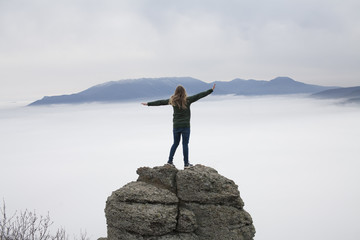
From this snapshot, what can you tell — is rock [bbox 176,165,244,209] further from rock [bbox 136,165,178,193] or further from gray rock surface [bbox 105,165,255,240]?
rock [bbox 136,165,178,193]

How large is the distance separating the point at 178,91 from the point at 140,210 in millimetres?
5659

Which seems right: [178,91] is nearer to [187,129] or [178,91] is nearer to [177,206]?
[187,129]

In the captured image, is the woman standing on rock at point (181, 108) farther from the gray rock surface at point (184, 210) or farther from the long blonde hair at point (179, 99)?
the gray rock surface at point (184, 210)

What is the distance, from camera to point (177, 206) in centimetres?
1440

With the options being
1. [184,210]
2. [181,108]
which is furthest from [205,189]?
[181,108]

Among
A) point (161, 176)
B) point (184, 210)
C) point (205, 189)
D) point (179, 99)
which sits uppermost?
point (179, 99)

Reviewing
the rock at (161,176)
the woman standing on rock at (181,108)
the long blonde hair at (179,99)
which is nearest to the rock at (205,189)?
the rock at (161,176)

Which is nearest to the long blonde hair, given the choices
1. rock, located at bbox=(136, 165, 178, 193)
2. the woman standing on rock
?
the woman standing on rock

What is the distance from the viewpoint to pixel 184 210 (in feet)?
46.5

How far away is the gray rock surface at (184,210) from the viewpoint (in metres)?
13.8

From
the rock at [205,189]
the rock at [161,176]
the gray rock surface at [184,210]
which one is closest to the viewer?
the gray rock surface at [184,210]

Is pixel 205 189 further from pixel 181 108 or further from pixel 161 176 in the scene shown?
pixel 181 108

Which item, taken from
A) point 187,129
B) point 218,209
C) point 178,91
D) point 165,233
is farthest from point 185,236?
point 178,91

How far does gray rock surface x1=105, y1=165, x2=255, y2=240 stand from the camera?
13.8m
